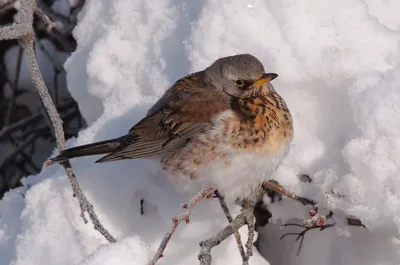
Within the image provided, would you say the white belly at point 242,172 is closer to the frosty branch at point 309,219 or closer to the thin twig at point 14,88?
the frosty branch at point 309,219

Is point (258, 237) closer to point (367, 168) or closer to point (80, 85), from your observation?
point (367, 168)

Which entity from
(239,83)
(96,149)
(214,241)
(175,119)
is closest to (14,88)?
(96,149)

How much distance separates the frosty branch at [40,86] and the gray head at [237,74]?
2.34 feet

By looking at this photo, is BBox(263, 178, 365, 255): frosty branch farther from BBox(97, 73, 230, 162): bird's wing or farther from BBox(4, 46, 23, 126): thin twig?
BBox(4, 46, 23, 126): thin twig

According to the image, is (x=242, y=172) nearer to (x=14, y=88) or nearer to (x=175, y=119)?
(x=175, y=119)

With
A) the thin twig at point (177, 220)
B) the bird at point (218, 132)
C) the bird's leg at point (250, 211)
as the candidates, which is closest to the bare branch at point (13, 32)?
the bird at point (218, 132)

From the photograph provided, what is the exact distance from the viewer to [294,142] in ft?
11.7

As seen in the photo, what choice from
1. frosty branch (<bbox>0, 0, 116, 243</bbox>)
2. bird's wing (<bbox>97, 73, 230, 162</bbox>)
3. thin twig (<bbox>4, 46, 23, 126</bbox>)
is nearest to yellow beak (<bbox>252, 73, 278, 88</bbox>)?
bird's wing (<bbox>97, 73, 230, 162</bbox>)

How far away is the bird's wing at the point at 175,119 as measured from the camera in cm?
347

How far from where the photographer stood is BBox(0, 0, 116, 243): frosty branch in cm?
332

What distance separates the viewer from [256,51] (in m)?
3.73

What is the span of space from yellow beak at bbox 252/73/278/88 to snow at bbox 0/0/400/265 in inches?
7.2

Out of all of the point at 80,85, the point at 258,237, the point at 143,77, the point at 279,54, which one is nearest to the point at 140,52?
the point at 143,77

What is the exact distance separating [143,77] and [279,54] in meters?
0.75
